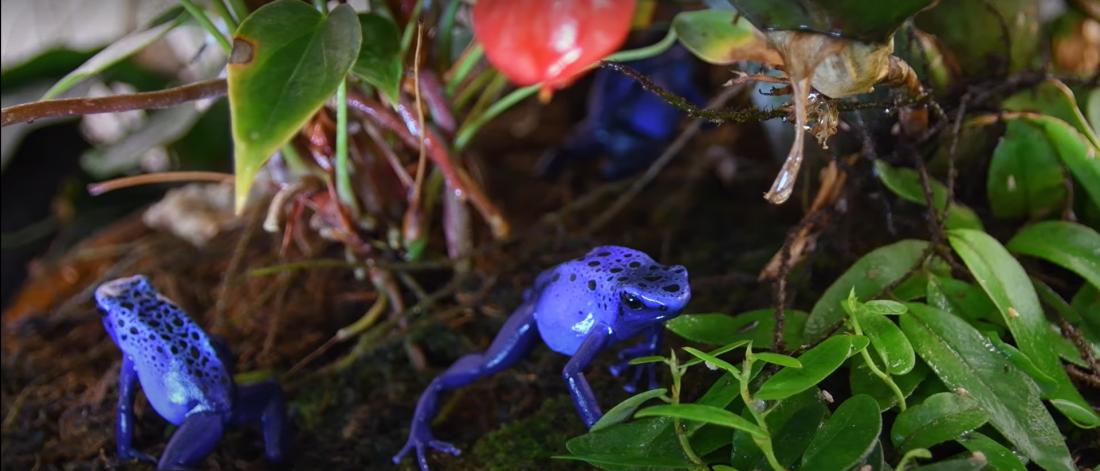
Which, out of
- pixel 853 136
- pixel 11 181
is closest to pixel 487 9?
pixel 853 136

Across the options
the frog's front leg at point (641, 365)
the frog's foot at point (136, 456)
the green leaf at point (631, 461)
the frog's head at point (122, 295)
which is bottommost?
the frog's foot at point (136, 456)

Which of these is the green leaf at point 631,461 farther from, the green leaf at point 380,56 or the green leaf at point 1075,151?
the green leaf at point 1075,151

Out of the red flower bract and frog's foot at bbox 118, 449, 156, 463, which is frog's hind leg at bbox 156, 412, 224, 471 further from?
the red flower bract

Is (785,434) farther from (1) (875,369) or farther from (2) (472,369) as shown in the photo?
(2) (472,369)

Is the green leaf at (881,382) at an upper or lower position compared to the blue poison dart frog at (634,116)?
upper

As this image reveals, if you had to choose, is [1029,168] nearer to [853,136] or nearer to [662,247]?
[853,136]

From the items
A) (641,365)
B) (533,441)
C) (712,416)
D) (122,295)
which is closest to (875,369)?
(712,416)

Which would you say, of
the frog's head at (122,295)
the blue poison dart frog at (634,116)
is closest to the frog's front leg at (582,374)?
the frog's head at (122,295)
